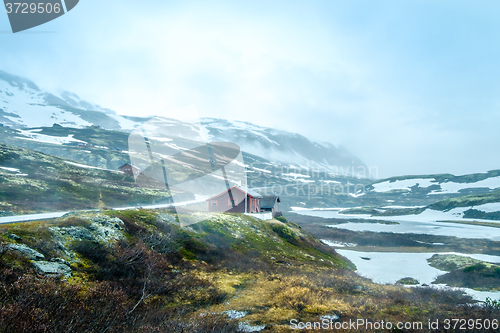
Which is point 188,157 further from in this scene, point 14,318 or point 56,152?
point 14,318

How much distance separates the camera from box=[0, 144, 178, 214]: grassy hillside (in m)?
39.0

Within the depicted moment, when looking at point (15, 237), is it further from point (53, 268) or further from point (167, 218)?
point (167, 218)

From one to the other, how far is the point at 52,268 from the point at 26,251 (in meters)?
1.34

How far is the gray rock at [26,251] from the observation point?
10.5 meters

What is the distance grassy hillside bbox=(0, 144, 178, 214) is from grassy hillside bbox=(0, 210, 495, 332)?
24111mm

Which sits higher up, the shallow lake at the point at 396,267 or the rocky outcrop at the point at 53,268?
the rocky outcrop at the point at 53,268

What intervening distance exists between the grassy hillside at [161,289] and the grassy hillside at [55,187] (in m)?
24.1

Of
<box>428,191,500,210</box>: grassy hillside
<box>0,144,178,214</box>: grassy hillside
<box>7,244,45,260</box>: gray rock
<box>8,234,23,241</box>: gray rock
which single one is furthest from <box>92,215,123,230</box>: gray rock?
<box>428,191,500,210</box>: grassy hillside

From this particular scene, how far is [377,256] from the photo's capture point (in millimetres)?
44000

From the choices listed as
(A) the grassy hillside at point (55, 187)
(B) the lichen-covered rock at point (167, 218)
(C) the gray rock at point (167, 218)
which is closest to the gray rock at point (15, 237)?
(B) the lichen-covered rock at point (167, 218)

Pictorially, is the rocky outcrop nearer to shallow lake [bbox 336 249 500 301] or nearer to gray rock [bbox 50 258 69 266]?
gray rock [bbox 50 258 69 266]

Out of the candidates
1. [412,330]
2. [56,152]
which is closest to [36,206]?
[412,330]

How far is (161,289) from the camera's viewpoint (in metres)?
13.1
